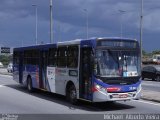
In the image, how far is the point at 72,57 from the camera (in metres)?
17.8

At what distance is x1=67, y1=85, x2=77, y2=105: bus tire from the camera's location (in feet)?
57.5

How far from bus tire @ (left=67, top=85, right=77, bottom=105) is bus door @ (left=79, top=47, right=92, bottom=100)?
778mm

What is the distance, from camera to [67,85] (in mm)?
18406

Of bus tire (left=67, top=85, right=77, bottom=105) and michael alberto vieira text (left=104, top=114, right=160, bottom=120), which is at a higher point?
bus tire (left=67, top=85, right=77, bottom=105)

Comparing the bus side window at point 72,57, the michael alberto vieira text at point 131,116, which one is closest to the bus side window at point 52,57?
the bus side window at point 72,57

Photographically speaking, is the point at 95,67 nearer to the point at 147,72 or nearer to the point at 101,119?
the point at 101,119

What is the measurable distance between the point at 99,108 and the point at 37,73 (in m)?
7.04

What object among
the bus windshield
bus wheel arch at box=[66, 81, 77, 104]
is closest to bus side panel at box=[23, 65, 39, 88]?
bus wheel arch at box=[66, 81, 77, 104]

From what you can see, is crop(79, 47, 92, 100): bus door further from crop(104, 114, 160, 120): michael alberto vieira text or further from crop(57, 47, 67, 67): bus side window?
crop(104, 114, 160, 120): michael alberto vieira text

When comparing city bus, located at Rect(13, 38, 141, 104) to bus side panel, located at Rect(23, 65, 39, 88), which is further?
bus side panel, located at Rect(23, 65, 39, 88)

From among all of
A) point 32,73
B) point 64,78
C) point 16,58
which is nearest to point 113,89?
point 64,78

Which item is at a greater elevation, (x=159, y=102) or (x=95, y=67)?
(x=95, y=67)

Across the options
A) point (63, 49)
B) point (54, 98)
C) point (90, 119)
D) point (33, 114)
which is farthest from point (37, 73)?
point (90, 119)

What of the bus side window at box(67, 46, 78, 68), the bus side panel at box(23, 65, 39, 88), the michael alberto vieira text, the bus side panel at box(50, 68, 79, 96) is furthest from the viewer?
the bus side panel at box(23, 65, 39, 88)
